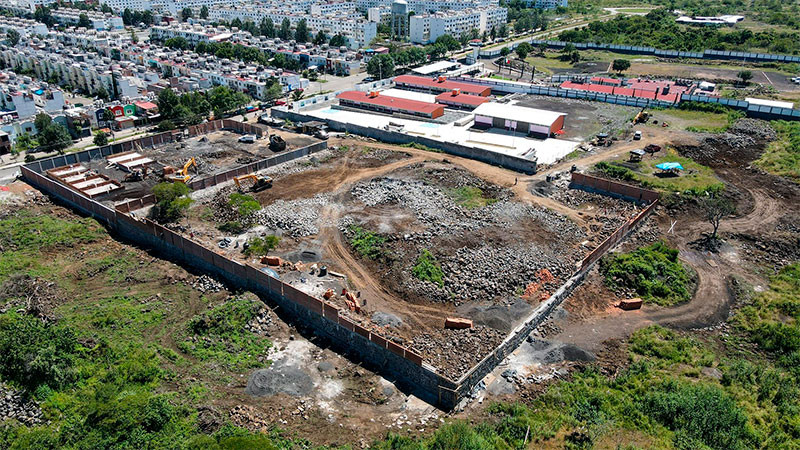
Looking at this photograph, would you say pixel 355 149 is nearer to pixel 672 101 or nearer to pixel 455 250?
pixel 455 250

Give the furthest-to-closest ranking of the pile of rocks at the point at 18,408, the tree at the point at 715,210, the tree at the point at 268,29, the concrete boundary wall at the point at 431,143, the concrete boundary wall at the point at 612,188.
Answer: the tree at the point at 268,29 → the concrete boundary wall at the point at 431,143 → the concrete boundary wall at the point at 612,188 → the tree at the point at 715,210 → the pile of rocks at the point at 18,408

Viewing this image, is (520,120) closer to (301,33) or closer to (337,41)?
(337,41)

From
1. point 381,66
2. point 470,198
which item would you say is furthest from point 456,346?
point 381,66

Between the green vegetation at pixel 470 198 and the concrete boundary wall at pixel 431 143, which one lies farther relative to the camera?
the concrete boundary wall at pixel 431 143

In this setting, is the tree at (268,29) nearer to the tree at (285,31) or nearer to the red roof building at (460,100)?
the tree at (285,31)

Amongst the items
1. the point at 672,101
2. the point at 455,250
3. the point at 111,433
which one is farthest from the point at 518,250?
the point at 672,101

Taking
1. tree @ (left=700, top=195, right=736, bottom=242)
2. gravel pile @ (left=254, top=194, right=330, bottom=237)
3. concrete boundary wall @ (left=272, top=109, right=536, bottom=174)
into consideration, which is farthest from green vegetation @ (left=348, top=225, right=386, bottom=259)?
tree @ (left=700, top=195, right=736, bottom=242)

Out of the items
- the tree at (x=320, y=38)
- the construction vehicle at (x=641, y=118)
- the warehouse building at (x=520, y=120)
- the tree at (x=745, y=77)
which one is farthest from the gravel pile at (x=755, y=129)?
the tree at (x=320, y=38)

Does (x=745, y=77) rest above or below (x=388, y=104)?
above
